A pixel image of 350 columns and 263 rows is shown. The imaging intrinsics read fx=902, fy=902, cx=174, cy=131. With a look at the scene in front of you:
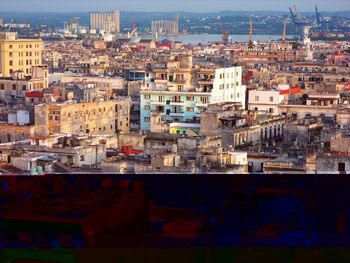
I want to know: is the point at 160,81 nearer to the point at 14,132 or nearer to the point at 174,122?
the point at 174,122

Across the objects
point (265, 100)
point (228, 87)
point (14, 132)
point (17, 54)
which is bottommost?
point (14, 132)

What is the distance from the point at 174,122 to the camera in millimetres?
9883

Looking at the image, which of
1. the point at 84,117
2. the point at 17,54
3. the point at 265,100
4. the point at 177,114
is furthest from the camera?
the point at 17,54

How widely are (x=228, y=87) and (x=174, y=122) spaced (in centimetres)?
182

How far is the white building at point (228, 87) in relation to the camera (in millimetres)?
11023

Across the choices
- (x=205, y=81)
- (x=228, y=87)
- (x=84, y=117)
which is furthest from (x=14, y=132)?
(x=228, y=87)

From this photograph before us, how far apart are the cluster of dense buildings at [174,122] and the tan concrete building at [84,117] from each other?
12 millimetres

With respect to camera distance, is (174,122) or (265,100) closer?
(174,122)

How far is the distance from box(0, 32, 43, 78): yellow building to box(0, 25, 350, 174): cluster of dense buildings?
0.03 meters

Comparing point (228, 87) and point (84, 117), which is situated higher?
point (228, 87)

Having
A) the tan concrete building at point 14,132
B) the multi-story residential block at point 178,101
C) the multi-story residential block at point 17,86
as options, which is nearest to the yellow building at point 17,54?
the multi-story residential block at point 17,86
